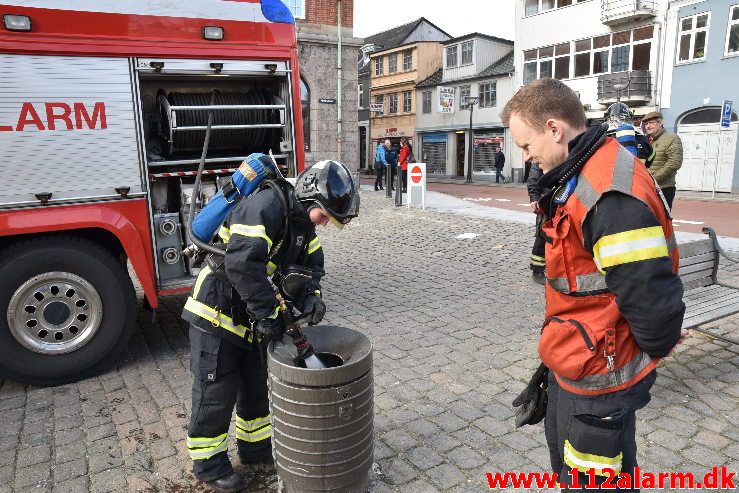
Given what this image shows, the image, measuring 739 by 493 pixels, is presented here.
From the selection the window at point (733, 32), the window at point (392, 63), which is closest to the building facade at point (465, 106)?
the window at point (392, 63)

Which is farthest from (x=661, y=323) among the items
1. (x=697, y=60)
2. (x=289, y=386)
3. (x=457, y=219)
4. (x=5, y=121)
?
(x=697, y=60)

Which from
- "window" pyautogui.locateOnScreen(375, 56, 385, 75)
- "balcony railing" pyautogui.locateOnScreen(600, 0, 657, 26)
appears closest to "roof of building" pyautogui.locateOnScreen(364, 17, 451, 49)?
"window" pyautogui.locateOnScreen(375, 56, 385, 75)

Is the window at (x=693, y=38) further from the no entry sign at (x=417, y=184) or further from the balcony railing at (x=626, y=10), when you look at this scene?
the no entry sign at (x=417, y=184)

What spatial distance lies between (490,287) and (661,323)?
5266 mm

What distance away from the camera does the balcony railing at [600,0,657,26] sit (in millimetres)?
25016

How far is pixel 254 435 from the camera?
3191 mm

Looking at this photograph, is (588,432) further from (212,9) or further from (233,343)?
(212,9)

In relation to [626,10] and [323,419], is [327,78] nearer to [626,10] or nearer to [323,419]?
[626,10]

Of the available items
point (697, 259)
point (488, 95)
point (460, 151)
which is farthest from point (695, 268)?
point (460, 151)

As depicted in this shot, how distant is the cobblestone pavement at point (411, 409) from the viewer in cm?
311

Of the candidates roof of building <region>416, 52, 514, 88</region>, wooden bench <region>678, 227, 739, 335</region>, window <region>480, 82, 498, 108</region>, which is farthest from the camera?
window <region>480, 82, 498, 108</region>

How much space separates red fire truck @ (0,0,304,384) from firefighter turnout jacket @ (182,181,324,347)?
52.4 inches

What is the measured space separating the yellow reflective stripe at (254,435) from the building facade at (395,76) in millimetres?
38815

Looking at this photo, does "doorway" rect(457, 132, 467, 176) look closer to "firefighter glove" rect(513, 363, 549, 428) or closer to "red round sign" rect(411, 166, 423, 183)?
"red round sign" rect(411, 166, 423, 183)
